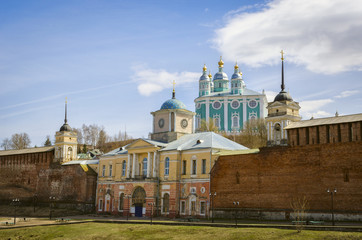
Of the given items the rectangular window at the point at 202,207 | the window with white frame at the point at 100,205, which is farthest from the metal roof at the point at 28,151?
the rectangular window at the point at 202,207

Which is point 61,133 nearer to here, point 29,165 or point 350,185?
point 29,165

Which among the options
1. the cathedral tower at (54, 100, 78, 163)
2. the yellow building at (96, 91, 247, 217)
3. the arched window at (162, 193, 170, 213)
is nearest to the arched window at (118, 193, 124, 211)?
the yellow building at (96, 91, 247, 217)

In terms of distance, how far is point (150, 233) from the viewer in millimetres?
37094

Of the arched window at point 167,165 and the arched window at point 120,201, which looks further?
the arched window at point 120,201

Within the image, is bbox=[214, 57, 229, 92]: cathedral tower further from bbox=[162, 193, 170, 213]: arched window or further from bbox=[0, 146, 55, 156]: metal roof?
bbox=[162, 193, 170, 213]: arched window

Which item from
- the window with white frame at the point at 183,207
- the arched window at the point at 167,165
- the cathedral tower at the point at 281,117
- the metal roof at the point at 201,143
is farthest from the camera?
the arched window at the point at 167,165

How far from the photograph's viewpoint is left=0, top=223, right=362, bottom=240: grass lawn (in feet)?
101

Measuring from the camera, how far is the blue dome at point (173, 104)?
190 feet

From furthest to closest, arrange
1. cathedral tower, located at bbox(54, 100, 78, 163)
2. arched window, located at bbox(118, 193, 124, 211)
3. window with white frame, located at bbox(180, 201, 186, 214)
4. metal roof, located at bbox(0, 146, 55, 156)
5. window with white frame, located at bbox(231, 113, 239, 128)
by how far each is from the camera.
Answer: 1. window with white frame, located at bbox(231, 113, 239, 128)
2. metal roof, located at bbox(0, 146, 55, 156)
3. cathedral tower, located at bbox(54, 100, 78, 163)
4. arched window, located at bbox(118, 193, 124, 211)
5. window with white frame, located at bbox(180, 201, 186, 214)

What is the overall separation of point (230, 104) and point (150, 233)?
73048 millimetres

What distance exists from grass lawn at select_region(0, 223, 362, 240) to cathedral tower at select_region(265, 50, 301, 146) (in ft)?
48.3

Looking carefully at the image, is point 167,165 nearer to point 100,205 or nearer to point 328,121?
point 100,205

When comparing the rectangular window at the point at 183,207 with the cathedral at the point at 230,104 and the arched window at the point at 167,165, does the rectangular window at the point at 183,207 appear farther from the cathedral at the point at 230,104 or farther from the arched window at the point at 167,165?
the cathedral at the point at 230,104

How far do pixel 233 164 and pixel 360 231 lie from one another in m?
16.7
